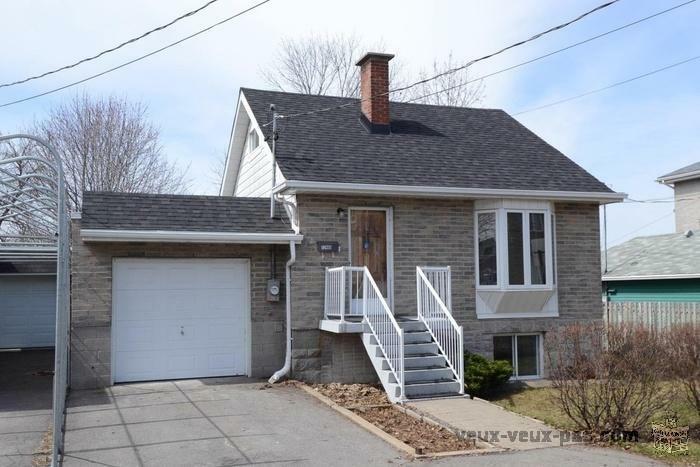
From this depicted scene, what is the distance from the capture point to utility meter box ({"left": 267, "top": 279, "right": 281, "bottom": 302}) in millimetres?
12672

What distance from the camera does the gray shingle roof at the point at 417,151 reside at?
13.4m

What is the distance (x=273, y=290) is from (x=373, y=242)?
2123 mm

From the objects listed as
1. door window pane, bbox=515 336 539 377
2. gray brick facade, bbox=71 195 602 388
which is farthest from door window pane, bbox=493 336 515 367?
gray brick facade, bbox=71 195 602 388

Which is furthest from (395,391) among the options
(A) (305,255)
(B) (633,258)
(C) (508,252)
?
(B) (633,258)

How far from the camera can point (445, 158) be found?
14703mm

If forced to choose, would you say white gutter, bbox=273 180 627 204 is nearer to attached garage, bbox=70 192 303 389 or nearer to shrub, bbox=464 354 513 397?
attached garage, bbox=70 192 303 389

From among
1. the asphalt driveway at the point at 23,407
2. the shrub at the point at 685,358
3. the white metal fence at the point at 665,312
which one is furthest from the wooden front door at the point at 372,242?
the white metal fence at the point at 665,312

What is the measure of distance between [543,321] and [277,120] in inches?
271

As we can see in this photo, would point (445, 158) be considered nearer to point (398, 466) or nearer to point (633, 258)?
point (398, 466)

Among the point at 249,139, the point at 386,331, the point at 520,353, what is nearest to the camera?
the point at 386,331

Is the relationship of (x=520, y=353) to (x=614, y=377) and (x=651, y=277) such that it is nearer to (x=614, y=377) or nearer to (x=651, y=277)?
(x=614, y=377)

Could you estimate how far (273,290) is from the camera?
12672mm

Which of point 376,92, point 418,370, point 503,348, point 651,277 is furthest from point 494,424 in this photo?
point 651,277
